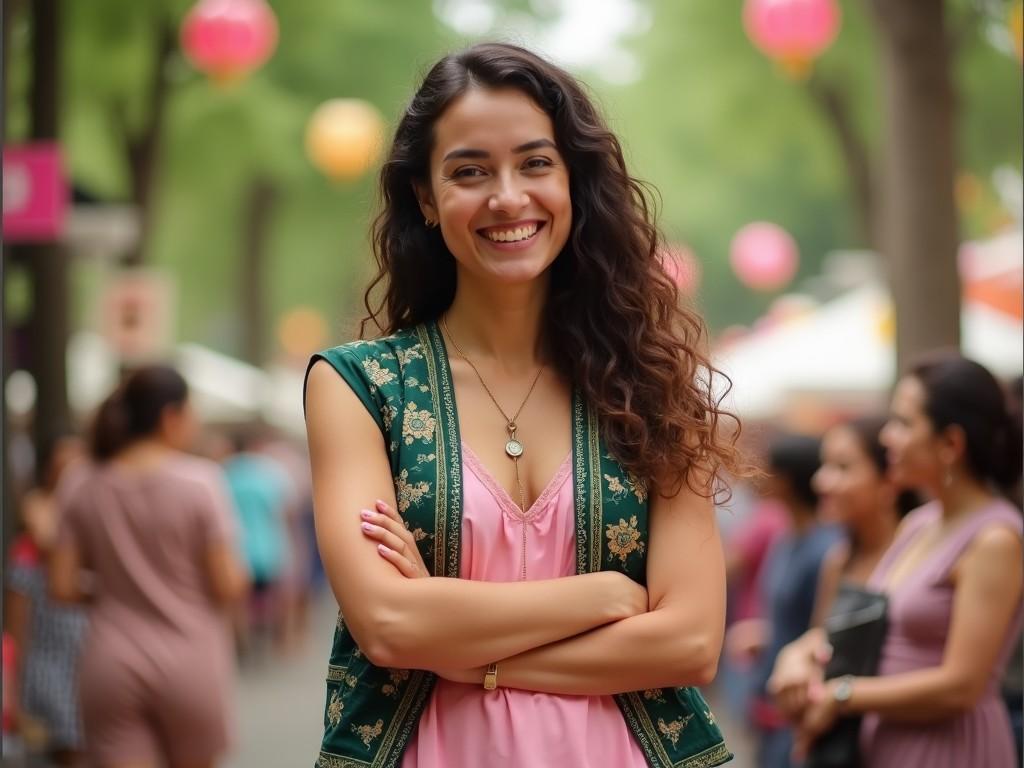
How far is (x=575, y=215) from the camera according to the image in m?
3.34

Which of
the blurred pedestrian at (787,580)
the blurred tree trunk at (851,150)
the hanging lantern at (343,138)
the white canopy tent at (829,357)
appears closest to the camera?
the blurred pedestrian at (787,580)

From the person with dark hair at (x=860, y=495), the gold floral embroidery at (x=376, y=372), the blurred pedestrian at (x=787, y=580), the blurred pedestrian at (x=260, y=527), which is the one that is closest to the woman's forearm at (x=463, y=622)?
the gold floral embroidery at (x=376, y=372)

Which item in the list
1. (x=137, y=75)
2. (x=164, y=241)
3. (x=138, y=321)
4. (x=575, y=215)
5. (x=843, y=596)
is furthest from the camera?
(x=164, y=241)

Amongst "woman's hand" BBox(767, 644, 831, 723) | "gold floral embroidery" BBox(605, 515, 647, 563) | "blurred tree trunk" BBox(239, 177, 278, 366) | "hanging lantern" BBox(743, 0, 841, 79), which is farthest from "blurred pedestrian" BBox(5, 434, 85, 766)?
"blurred tree trunk" BBox(239, 177, 278, 366)

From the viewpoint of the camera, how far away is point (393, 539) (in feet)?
10.1

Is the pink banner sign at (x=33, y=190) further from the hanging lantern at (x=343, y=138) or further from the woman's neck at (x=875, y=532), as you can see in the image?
the hanging lantern at (x=343, y=138)

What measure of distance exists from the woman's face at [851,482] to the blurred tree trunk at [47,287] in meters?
7.08

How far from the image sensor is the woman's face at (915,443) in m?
4.82

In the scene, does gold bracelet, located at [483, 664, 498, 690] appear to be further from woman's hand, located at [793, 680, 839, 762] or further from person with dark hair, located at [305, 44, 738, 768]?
woman's hand, located at [793, 680, 839, 762]

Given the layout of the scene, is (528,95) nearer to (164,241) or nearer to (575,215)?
(575,215)

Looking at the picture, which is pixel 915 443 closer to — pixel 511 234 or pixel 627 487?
pixel 627 487

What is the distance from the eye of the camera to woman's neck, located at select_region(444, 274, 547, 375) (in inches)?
130

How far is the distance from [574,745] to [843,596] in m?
2.13

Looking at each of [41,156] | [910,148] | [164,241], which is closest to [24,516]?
[41,156]
